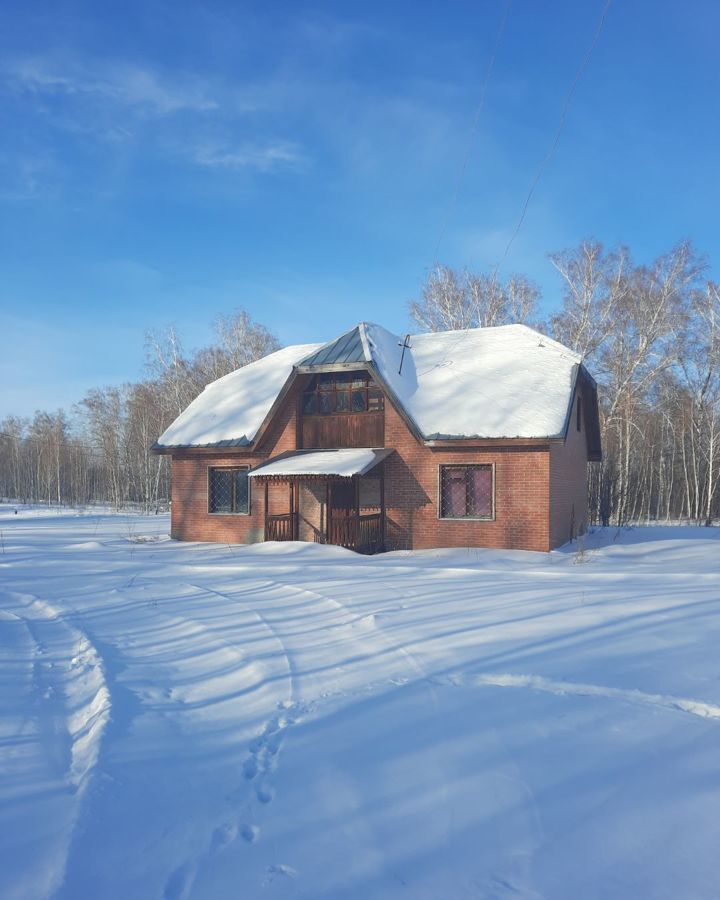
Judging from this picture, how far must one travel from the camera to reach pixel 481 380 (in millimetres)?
17766

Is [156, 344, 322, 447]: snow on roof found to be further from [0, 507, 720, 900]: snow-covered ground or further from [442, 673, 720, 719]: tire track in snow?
[442, 673, 720, 719]: tire track in snow

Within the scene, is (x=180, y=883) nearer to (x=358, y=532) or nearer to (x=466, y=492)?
(x=358, y=532)

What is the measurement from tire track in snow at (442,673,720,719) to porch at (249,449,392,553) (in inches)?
379

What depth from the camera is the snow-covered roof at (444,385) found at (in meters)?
15.9

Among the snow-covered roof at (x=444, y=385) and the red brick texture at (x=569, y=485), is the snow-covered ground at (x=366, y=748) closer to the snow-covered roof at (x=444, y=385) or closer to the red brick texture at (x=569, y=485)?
the red brick texture at (x=569, y=485)

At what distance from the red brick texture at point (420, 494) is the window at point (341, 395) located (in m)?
0.49

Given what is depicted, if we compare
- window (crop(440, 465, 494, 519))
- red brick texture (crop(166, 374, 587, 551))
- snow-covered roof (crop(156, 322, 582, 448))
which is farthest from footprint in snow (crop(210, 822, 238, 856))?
window (crop(440, 465, 494, 519))

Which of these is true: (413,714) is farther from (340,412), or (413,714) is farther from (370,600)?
(340,412)

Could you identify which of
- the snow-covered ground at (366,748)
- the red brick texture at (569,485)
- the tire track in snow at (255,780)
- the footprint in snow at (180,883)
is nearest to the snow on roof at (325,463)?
the red brick texture at (569,485)

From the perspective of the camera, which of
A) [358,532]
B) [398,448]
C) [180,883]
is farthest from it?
[398,448]

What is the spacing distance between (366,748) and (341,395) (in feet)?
45.9

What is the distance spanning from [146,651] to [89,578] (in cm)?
539

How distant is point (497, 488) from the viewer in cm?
1579

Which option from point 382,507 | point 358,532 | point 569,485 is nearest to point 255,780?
point 358,532
